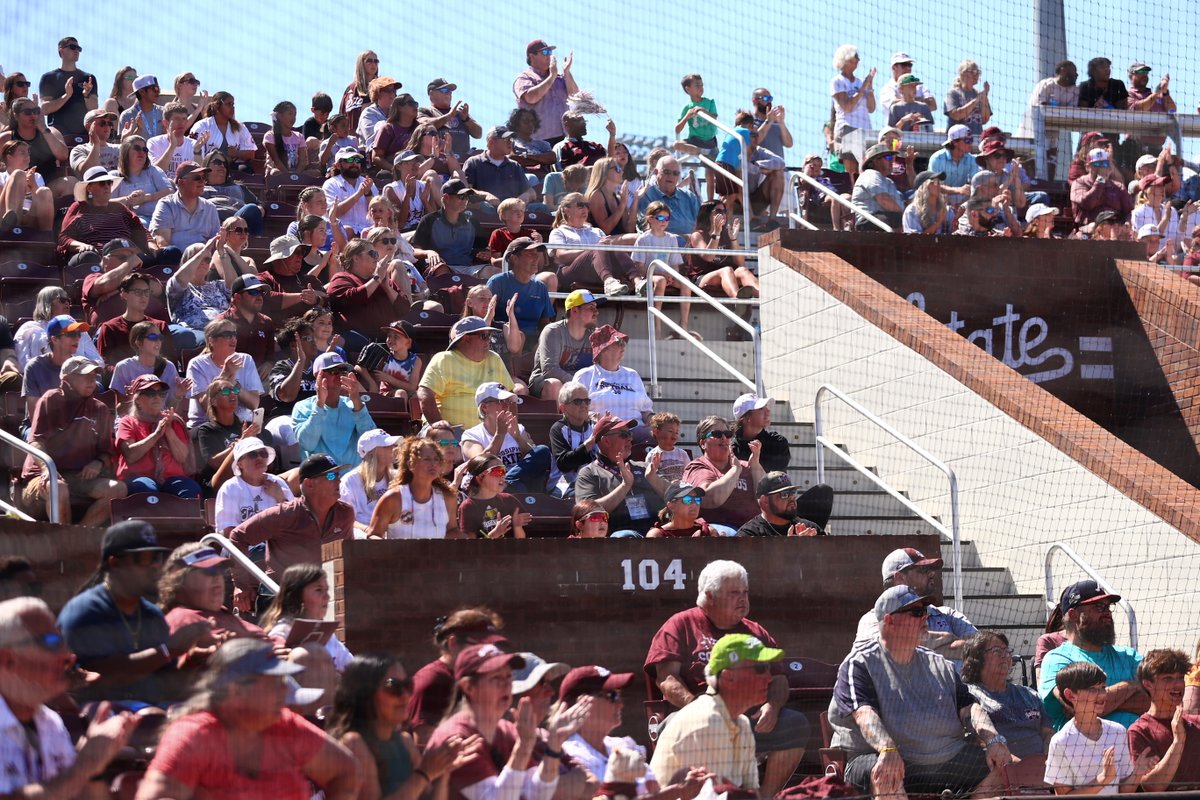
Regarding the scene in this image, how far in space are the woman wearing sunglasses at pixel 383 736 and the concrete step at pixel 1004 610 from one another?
5.71 metres

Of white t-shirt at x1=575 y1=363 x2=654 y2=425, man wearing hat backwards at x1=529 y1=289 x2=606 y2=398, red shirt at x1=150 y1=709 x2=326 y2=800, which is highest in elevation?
man wearing hat backwards at x1=529 y1=289 x2=606 y2=398

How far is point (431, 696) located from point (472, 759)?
1.63ft

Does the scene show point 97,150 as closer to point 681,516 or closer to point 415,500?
point 415,500

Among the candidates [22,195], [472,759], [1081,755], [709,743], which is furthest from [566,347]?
[472,759]

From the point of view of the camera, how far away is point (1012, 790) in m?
7.96

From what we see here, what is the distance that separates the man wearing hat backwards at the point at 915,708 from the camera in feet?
25.6

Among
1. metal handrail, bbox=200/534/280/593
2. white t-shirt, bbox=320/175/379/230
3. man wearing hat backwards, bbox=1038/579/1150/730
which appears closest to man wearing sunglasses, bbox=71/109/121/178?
white t-shirt, bbox=320/175/379/230

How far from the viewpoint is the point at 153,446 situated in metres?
9.70

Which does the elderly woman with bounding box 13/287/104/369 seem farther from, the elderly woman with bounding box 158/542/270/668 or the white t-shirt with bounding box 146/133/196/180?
the elderly woman with bounding box 158/542/270/668

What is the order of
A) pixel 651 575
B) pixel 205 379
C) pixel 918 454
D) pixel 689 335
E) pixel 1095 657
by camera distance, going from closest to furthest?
pixel 1095 657 → pixel 651 575 → pixel 205 379 → pixel 918 454 → pixel 689 335

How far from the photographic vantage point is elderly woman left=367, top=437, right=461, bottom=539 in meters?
9.37

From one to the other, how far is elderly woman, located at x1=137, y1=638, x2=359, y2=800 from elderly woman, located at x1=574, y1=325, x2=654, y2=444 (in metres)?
6.00

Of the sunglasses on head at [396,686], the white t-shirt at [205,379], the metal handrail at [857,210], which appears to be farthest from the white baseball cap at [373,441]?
the metal handrail at [857,210]

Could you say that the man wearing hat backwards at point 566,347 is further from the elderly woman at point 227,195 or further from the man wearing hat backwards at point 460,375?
the elderly woman at point 227,195
